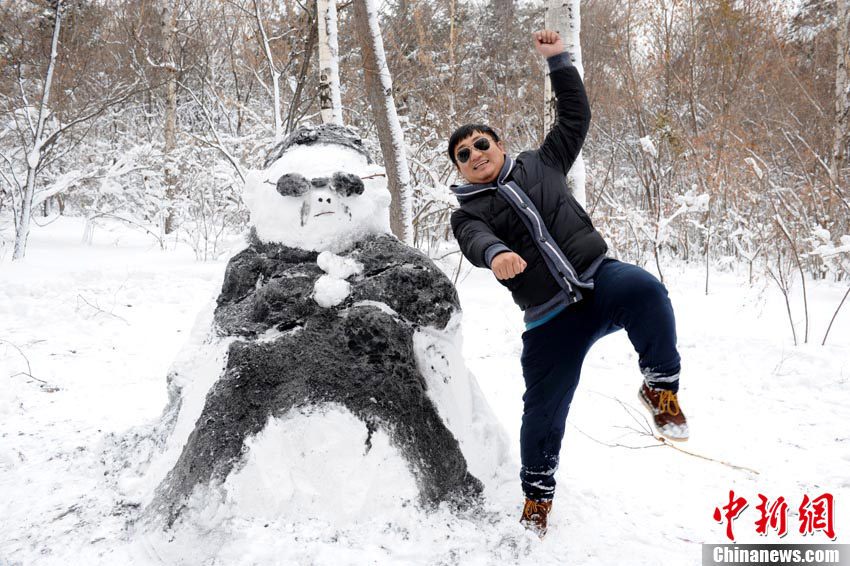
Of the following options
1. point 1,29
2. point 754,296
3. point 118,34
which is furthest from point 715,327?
point 118,34

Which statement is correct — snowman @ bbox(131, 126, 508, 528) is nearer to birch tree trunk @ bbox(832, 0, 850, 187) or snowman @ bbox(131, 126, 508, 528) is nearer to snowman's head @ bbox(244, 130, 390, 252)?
snowman's head @ bbox(244, 130, 390, 252)

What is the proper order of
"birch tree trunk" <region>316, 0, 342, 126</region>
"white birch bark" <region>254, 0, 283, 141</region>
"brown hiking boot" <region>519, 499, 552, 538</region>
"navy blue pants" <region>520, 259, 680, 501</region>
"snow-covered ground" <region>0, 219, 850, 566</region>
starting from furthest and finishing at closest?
"white birch bark" <region>254, 0, 283, 141</region> → "birch tree trunk" <region>316, 0, 342, 126</region> → "brown hiking boot" <region>519, 499, 552, 538</region> → "snow-covered ground" <region>0, 219, 850, 566</region> → "navy blue pants" <region>520, 259, 680, 501</region>

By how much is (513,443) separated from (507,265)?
1686 mm

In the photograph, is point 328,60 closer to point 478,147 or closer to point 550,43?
point 550,43

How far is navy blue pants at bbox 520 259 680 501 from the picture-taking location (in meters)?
1.70

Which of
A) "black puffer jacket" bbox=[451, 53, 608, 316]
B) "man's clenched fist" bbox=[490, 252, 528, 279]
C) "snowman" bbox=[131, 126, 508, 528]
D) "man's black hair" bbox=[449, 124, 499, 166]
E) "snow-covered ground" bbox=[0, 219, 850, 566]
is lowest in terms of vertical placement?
"snow-covered ground" bbox=[0, 219, 850, 566]

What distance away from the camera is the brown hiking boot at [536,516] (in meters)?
1.99

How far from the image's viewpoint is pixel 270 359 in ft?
6.74

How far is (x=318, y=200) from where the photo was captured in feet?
7.45

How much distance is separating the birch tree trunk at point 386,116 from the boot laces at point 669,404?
13.8 feet

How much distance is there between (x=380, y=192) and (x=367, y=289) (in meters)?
0.53

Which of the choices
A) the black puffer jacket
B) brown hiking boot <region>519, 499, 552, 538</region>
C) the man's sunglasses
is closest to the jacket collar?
the black puffer jacket

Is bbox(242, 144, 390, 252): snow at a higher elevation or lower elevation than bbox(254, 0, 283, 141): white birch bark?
lower

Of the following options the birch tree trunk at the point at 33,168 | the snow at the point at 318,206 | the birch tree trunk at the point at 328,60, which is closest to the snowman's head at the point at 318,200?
the snow at the point at 318,206
